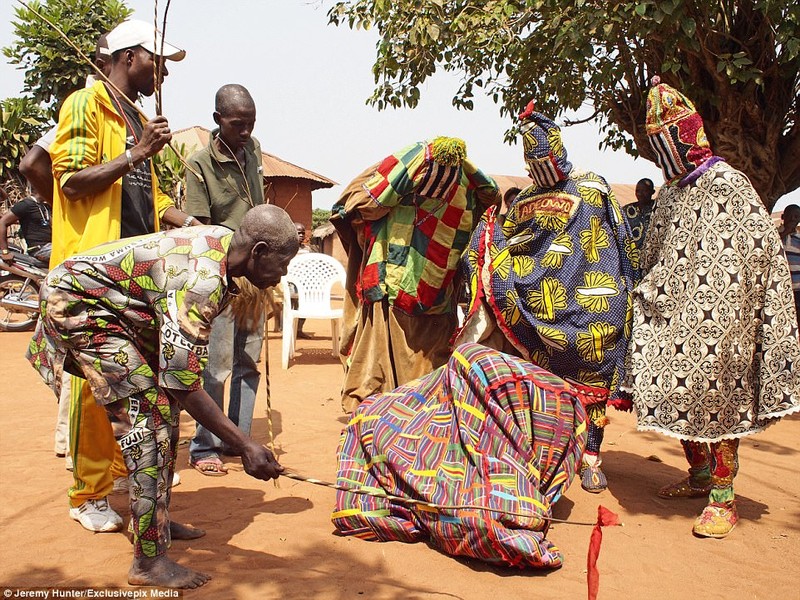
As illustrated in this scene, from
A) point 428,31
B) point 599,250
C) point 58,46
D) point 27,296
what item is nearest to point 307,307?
point 428,31

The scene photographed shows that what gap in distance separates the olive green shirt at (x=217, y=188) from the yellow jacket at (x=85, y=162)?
3.14ft

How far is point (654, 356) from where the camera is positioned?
3.92 m

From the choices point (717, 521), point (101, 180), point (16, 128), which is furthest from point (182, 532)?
point (16, 128)

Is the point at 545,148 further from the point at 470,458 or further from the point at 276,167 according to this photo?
the point at 276,167

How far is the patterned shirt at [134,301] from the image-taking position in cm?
265

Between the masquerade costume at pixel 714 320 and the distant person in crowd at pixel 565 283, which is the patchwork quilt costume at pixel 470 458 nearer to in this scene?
the masquerade costume at pixel 714 320

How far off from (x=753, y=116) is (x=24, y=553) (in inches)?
306

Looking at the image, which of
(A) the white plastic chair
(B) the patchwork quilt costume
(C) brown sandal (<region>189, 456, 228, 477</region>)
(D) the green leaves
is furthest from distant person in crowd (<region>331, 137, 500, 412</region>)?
(D) the green leaves

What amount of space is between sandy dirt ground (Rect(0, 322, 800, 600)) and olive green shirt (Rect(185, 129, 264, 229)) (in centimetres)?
160

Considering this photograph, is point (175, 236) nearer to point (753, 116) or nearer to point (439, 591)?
point (439, 591)

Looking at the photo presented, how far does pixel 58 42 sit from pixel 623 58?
31.2 ft

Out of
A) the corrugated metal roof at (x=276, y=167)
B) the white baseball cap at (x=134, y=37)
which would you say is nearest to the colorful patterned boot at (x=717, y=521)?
the white baseball cap at (x=134, y=37)

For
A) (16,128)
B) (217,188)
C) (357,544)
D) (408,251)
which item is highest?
(16,128)

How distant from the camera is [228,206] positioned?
4.60 m
